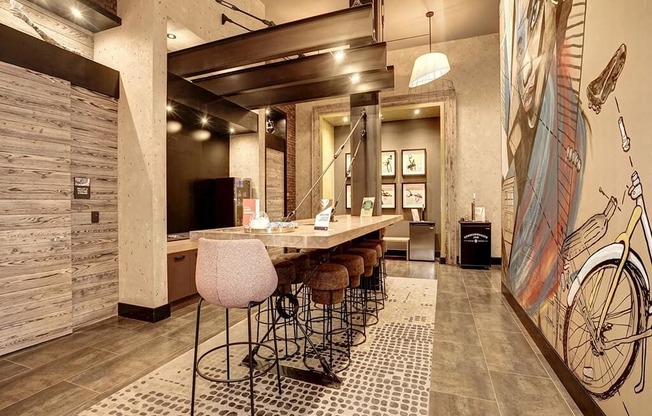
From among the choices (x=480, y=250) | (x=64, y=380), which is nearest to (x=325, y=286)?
(x=64, y=380)

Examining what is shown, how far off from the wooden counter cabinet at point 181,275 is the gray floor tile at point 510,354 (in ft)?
10.3

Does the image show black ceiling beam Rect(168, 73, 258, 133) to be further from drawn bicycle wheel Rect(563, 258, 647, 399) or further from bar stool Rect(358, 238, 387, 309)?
drawn bicycle wheel Rect(563, 258, 647, 399)

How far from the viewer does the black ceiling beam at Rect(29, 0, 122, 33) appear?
2965mm

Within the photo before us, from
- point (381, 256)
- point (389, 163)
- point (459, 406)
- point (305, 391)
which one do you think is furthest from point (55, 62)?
point (389, 163)

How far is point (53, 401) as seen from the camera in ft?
6.45

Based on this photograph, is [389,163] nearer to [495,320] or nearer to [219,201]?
[219,201]

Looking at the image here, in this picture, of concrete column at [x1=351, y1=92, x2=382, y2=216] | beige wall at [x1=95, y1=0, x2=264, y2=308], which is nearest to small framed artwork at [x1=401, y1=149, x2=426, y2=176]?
concrete column at [x1=351, y1=92, x2=382, y2=216]

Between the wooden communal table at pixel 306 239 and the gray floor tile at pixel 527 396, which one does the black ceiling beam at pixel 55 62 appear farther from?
the gray floor tile at pixel 527 396

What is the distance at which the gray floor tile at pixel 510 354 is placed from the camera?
7.70ft

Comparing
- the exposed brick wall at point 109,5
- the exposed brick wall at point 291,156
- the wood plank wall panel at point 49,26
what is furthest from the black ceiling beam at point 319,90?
the exposed brick wall at point 291,156

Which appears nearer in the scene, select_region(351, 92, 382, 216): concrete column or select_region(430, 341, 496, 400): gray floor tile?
select_region(430, 341, 496, 400): gray floor tile

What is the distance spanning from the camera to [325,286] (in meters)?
2.26

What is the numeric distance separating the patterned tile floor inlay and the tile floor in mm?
125

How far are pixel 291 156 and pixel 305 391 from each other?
590 centimetres
